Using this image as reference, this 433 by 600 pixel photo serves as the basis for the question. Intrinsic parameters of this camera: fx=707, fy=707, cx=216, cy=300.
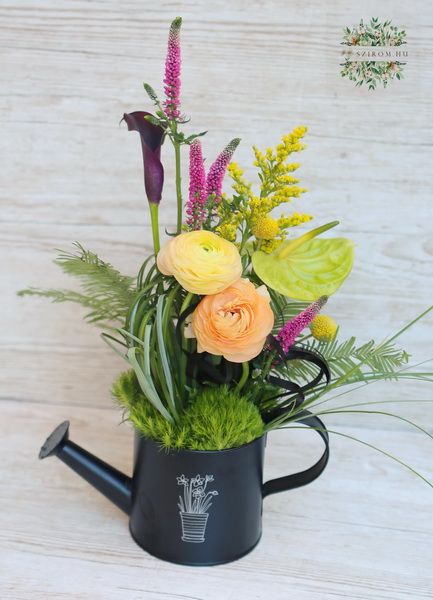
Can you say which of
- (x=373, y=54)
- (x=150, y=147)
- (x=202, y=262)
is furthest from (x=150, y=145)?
(x=373, y=54)

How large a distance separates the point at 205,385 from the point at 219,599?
8.6 inches

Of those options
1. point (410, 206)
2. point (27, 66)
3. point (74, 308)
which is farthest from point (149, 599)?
point (27, 66)

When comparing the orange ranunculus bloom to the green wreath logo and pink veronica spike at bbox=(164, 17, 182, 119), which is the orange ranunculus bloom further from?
the green wreath logo

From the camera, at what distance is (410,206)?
101 cm

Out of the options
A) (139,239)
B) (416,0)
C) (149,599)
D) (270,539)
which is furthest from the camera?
(139,239)

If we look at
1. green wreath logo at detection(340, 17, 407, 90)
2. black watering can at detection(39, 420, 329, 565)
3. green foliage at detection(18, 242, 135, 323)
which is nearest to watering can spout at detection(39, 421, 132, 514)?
black watering can at detection(39, 420, 329, 565)

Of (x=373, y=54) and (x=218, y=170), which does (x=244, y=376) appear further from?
(x=373, y=54)

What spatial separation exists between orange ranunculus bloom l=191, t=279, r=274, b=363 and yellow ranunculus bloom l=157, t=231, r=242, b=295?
0.6 inches

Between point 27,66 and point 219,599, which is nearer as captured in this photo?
point 219,599

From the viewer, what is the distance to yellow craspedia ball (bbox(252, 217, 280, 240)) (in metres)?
0.67

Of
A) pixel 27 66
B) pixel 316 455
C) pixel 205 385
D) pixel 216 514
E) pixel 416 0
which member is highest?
pixel 416 0

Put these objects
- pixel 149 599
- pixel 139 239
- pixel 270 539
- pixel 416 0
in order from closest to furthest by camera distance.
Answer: pixel 149 599, pixel 270 539, pixel 416 0, pixel 139 239

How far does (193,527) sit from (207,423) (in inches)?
4.7

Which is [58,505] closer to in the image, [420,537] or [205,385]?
[205,385]
